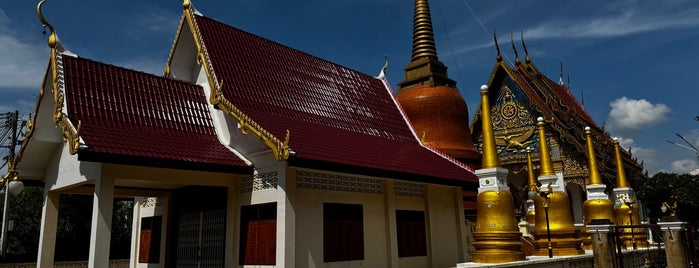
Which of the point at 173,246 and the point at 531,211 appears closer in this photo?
the point at 173,246

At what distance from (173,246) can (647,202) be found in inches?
1222

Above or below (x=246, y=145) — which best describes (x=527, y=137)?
above

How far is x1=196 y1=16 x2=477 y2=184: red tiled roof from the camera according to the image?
11.1 meters

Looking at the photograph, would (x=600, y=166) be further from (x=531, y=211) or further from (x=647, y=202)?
(x=647, y=202)

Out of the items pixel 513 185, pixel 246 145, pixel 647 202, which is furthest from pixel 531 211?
pixel 647 202

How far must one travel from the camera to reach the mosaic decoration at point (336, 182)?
1038 cm

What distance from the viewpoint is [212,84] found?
36.0 feet

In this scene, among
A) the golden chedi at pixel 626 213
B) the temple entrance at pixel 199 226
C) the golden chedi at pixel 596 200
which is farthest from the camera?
the golden chedi at pixel 626 213

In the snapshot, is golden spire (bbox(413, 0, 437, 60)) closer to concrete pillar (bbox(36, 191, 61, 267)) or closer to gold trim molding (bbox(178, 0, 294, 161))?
gold trim molding (bbox(178, 0, 294, 161))

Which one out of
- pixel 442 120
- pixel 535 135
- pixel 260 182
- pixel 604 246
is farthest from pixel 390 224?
pixel 535 135

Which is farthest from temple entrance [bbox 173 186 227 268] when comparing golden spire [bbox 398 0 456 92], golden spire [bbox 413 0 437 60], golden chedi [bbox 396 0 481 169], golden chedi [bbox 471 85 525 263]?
golden spire [bbox 413 0 437 60]

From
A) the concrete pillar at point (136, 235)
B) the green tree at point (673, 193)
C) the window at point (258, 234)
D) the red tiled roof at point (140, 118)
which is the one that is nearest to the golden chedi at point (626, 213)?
the window at point (258, 234)

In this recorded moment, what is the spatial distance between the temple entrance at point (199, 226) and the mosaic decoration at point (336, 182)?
1.90m

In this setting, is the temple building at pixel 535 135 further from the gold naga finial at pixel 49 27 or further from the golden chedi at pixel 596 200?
the gold naga finial at pixel 49 27
